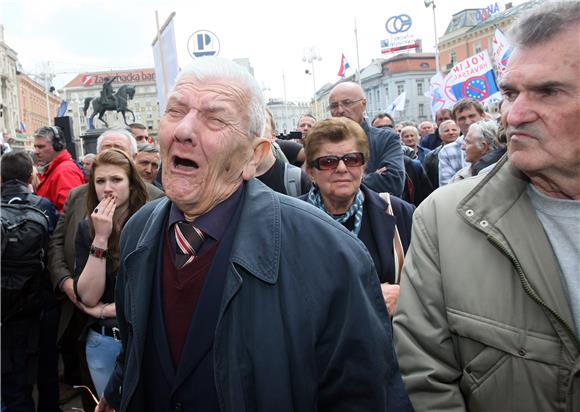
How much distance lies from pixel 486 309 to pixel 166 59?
231 inches

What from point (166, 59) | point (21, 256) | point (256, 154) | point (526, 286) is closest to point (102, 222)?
point (21, 256)

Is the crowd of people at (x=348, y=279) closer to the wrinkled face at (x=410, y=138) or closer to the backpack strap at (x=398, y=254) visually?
the backpack strap at (x=398, y=254)

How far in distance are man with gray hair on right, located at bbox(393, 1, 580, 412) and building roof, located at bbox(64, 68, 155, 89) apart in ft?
403

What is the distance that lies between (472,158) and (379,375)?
344 centimetres

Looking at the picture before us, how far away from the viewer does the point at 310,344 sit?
1.73 meters

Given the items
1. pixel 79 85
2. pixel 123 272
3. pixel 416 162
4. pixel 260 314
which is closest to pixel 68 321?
pixel 123 272

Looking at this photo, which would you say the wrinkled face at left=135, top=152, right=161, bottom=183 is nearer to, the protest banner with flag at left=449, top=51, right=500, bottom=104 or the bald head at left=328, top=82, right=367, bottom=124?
the bald head at left=328, top=82, right=367, bottom=124

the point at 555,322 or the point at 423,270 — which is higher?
the point at 423,270

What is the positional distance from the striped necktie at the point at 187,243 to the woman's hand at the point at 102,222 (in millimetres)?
1404

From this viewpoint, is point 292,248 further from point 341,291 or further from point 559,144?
point 559,144

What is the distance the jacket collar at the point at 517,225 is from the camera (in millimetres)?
1587

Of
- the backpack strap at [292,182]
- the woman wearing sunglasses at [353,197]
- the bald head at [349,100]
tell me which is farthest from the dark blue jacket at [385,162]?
the woman wearing sunglasses at [353,197]

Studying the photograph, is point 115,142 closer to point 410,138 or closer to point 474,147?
point 474,147

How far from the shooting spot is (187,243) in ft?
6.24
